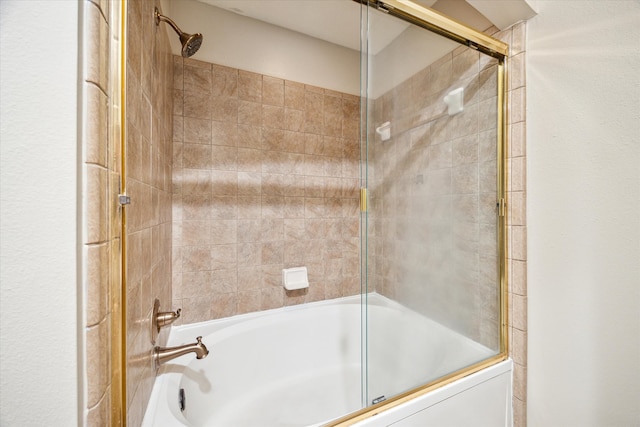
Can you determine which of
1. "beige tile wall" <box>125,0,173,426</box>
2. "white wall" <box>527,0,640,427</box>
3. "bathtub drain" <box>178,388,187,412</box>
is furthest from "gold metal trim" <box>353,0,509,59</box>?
"bathtub drain" <box>178,388,187,412</box>

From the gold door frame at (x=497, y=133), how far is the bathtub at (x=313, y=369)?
3 cm

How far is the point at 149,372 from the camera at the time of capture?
85 centimetres

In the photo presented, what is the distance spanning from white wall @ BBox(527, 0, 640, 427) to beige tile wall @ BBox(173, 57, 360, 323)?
3.83ft

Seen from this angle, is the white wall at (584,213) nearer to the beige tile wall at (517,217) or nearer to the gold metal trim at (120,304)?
the beige tile wall at (517,217)

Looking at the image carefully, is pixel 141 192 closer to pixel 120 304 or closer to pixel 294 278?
pixel 120 304

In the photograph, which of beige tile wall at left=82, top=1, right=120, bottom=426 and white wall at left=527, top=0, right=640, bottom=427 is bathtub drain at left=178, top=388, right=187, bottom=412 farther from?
white wall at left=527, top=0, right=640, bottom=427

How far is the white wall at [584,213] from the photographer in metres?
0.78

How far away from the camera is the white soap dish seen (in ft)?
5.63

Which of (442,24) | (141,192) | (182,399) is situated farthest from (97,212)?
(442,24)

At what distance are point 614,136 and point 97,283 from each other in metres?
1.46

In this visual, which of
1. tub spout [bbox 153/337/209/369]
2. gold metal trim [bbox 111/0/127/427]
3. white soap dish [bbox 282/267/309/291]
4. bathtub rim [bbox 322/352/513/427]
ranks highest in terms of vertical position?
gold metal trim [bbox 111/0/127/427]

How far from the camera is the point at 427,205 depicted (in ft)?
3.60

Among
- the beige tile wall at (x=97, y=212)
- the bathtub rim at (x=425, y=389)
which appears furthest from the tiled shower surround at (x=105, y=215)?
the bathtub rim at (x=425, y=389)

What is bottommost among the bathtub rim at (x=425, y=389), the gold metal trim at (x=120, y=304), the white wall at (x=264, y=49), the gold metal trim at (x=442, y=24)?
the bathtub rim at (x=425, y=389)
